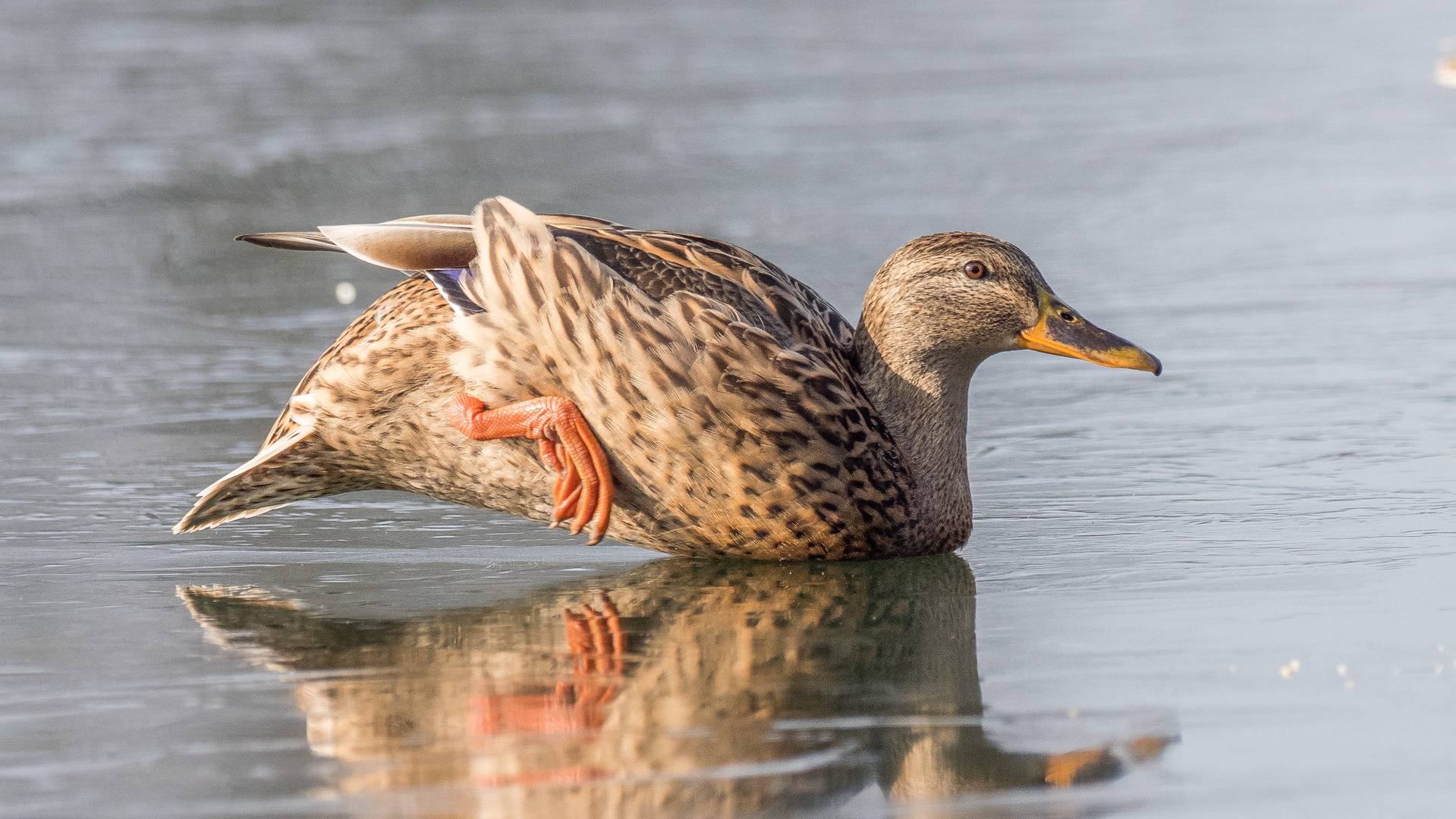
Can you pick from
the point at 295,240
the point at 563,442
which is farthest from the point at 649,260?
the point at 295,240

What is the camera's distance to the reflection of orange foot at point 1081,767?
3.28 meters

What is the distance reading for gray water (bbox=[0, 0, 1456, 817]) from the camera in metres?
3.41

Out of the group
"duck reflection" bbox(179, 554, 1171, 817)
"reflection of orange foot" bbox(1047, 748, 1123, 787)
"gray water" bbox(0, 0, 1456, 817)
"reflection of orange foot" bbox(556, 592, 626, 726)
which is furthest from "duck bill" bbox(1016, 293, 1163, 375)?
"reflection of orange foot" bbox(1047, 748, 1123, 787)

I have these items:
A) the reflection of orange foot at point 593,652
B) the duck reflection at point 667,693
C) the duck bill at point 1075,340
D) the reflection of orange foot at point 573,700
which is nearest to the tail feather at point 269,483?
the duck reflection at point 667,693

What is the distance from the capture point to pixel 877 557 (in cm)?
490

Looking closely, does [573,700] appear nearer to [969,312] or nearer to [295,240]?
[969,312]

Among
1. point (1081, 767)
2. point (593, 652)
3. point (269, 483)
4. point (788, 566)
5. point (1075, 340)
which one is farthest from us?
point (269, 483)

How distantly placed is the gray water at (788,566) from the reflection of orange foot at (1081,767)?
10 millimetres

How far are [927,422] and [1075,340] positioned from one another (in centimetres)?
45

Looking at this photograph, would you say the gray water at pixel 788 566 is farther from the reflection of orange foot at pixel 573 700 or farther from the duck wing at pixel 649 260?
the duck wing at pixel 649 260

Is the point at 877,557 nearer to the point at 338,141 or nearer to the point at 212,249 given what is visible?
the point at 212,249

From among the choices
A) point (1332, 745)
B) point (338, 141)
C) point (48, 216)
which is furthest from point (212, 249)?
point (1332, 745)

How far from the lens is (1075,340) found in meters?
5.02

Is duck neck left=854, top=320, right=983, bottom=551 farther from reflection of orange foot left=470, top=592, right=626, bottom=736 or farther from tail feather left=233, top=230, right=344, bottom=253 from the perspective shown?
tail feather left=233, top=230, right=344, bottom=253
